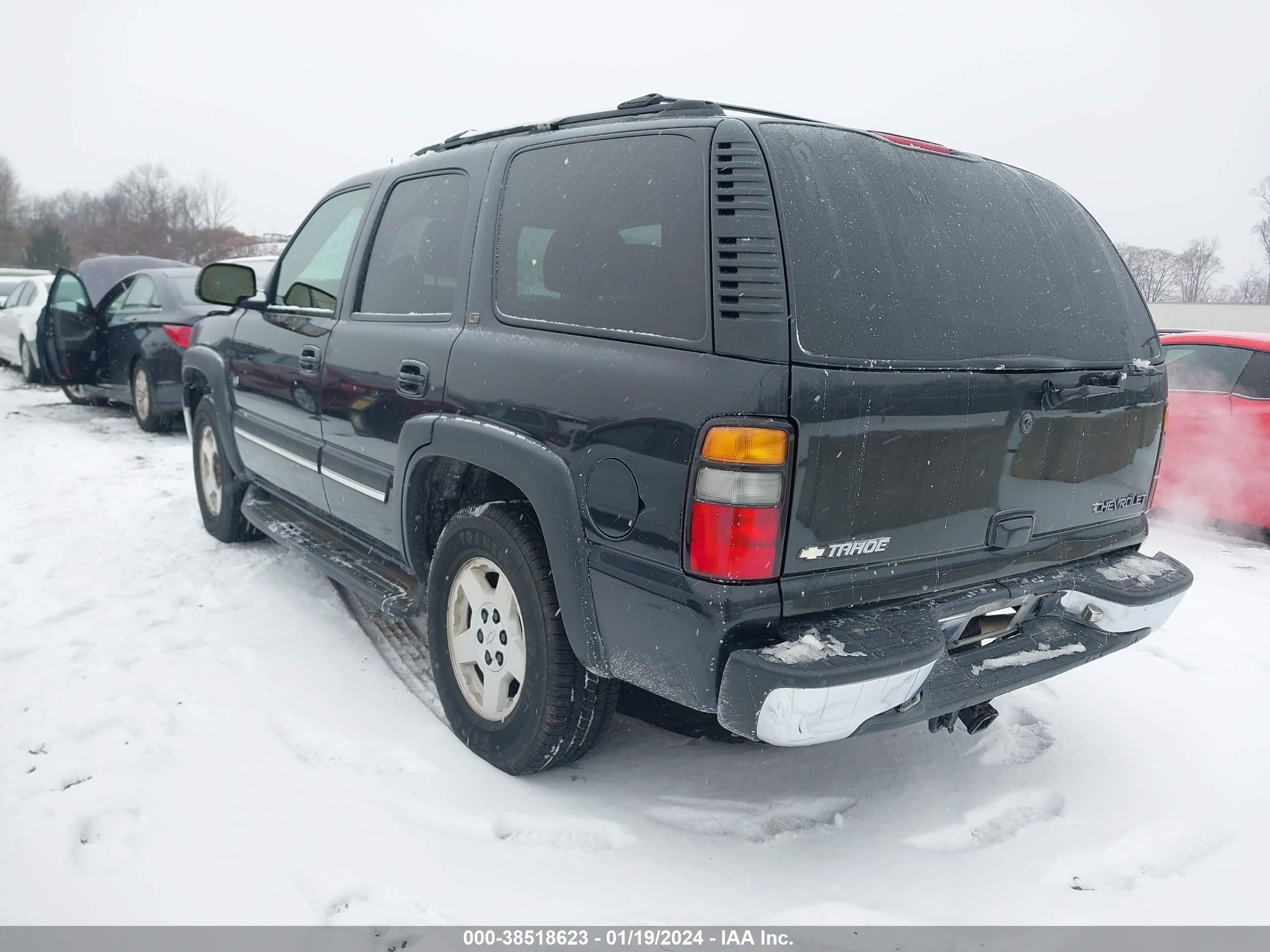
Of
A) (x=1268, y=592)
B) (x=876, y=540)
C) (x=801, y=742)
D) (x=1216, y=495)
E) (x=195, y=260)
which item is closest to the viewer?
(x=801, y=742)

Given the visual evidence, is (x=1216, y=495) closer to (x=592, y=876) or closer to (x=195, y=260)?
(x=592, y=876)

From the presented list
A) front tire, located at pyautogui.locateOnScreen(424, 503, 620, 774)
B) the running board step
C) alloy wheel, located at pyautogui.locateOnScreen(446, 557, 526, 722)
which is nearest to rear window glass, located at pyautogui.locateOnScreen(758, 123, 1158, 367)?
front tire, located at pyautogui.locateOnScreen(424, 503, 620, 774)

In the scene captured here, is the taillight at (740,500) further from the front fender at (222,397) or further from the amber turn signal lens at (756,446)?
the front fender at (222,397)

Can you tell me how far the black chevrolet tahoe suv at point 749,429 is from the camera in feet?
6.82

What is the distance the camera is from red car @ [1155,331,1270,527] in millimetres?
5672

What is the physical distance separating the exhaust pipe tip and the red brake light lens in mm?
1214

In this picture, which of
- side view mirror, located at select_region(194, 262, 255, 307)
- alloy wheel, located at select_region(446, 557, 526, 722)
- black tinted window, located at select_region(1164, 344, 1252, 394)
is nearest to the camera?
alloy wheel, located at select_region(446, 557, 526, 722)

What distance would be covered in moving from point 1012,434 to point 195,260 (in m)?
56.3

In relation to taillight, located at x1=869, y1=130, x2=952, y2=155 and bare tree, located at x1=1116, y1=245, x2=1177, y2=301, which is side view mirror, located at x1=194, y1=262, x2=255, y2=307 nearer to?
taillight, located at x1=869, y1=130, x2=952, y2=155

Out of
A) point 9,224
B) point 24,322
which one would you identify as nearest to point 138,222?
point 9,224

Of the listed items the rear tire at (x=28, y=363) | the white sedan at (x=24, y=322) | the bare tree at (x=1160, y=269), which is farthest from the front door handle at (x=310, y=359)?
the bare tree at (x=1160, y=269)

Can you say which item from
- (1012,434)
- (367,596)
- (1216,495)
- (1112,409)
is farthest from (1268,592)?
(367,596)

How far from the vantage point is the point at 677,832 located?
2609 millimetres

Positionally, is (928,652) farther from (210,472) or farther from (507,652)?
(210,472)
